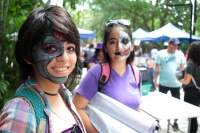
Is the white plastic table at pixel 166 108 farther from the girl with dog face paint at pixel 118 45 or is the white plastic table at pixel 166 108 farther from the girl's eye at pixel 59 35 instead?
the girl's eye at pixel 59 35

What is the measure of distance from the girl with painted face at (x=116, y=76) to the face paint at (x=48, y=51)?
532mm

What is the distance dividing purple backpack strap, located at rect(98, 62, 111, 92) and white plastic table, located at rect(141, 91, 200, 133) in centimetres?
83

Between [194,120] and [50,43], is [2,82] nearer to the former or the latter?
[50,43]

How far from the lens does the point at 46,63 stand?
3.22ft

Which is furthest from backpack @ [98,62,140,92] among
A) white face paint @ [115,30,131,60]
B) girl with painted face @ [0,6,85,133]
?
girl with painted face @ [0,6,85,133]

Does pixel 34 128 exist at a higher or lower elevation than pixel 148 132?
higher

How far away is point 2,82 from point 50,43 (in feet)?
3.48

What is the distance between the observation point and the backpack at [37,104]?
0.84m

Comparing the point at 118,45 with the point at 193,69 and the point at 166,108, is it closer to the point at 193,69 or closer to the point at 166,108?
the point at 166,108

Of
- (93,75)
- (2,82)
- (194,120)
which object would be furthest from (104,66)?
(194,120)

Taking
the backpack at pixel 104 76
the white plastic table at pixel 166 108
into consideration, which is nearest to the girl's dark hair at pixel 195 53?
the white plastic table at pixel 166 108

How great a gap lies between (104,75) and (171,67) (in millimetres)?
2971

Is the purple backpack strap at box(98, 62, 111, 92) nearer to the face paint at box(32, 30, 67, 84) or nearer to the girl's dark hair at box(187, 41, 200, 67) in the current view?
the face paint at box(32, 30, 67, 84)

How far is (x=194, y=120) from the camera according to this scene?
338 centimetres
